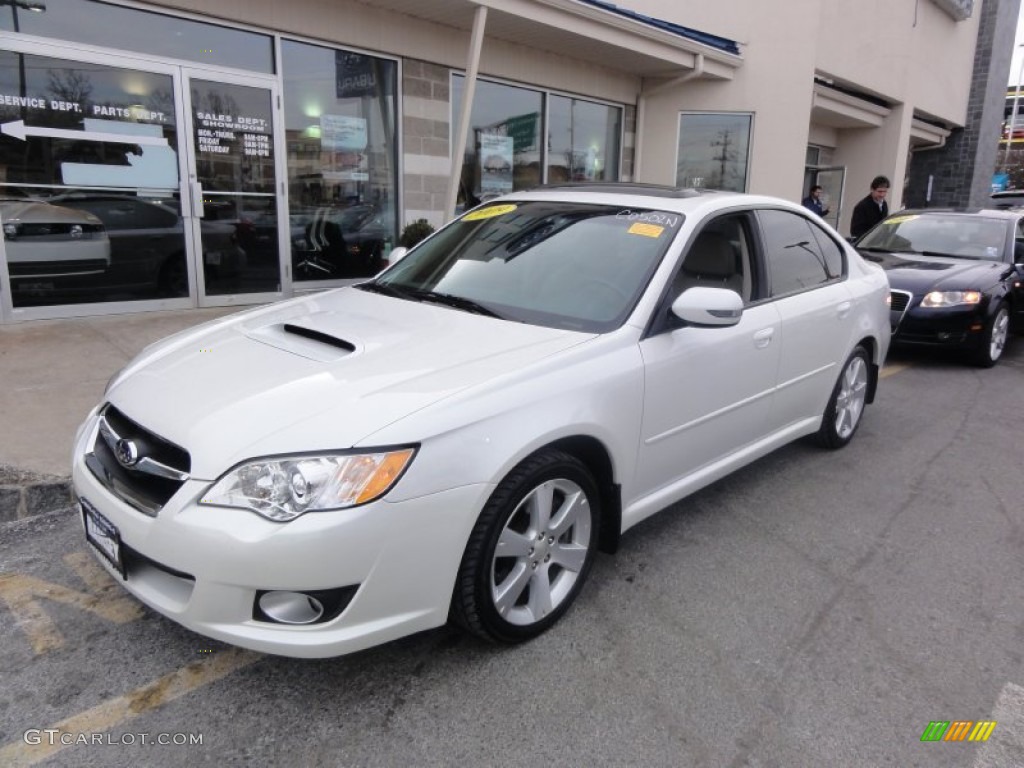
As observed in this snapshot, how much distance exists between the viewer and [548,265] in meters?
3.35

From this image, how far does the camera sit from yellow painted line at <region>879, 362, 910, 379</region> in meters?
7.20

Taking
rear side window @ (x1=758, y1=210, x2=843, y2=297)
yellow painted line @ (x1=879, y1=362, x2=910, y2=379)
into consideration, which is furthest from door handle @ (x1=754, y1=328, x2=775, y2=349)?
yellow painted line @ (x1=879, y1=362, x2=910, y2=379)

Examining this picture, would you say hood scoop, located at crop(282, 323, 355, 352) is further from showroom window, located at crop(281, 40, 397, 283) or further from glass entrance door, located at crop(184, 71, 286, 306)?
showroom window, located at crop(281, 40, 397, 283)

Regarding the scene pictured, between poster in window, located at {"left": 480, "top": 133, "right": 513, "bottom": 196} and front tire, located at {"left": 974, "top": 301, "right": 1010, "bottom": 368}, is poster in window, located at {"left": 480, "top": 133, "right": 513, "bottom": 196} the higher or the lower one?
the higher one

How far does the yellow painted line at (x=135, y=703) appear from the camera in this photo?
217 centimetres

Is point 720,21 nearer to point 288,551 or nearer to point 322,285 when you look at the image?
point 322,285

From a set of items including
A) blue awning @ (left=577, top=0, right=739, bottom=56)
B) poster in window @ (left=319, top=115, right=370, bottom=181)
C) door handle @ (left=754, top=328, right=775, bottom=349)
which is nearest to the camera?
door handle @ (left=754, top=328, right=775, bottom=349)

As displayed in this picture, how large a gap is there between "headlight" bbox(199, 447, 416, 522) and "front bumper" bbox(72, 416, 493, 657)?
31 mm

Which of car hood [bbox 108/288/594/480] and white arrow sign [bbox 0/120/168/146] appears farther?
white arrow sign [bbox 0/120/168/146]

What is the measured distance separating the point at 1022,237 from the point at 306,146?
8.77 meters

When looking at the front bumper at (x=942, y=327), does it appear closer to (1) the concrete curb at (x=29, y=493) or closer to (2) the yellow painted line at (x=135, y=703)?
(2) the yellow painted line at (x=135, y=703)

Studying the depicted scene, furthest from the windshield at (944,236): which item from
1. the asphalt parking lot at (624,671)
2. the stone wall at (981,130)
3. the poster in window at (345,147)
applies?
the stone wall at (981,130)

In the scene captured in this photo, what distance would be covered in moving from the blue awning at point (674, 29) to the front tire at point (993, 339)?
564 centimetres

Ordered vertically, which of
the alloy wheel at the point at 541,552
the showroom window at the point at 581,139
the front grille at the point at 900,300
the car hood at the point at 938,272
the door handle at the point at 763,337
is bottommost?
the alloy wheel at the point at 541,552
